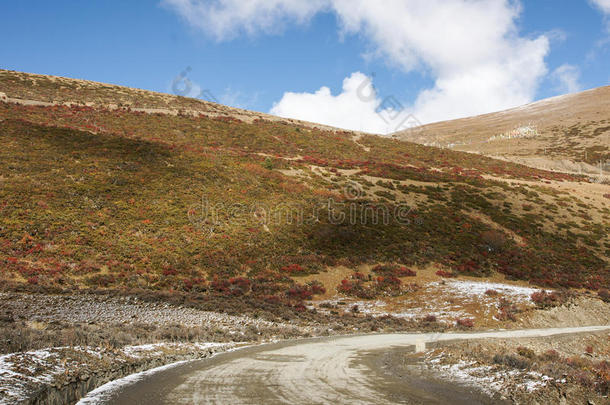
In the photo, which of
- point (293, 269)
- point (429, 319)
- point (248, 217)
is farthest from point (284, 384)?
point (248, 217)

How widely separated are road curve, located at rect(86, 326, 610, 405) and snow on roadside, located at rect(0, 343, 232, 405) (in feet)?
3.66

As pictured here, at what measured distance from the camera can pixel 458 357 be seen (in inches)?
460

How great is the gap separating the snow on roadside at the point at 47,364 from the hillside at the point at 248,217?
1365cm

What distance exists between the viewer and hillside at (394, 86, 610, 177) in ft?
306

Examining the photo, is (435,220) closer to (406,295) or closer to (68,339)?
(406,295)

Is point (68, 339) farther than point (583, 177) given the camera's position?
No

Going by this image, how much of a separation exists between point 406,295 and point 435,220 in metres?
17.6

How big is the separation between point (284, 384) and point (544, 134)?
14329cm

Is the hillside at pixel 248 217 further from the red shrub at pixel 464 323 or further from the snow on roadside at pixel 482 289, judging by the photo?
the red shrub at pixel 464 323

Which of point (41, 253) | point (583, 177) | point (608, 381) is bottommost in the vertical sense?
point (608, 381)

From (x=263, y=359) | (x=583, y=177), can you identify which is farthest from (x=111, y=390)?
(x=583, y=177)

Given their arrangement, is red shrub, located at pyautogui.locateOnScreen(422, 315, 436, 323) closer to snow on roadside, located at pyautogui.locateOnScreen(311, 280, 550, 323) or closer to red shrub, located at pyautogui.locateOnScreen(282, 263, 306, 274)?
snow on roadside, located at pyautogui.locateOnScreen(311, 280, 550, 323)

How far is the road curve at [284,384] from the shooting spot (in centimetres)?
751

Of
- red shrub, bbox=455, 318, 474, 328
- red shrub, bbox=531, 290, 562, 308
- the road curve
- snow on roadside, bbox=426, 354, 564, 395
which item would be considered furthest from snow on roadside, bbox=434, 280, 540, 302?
snow on roadside, bbox=426, 354, 564, 395
